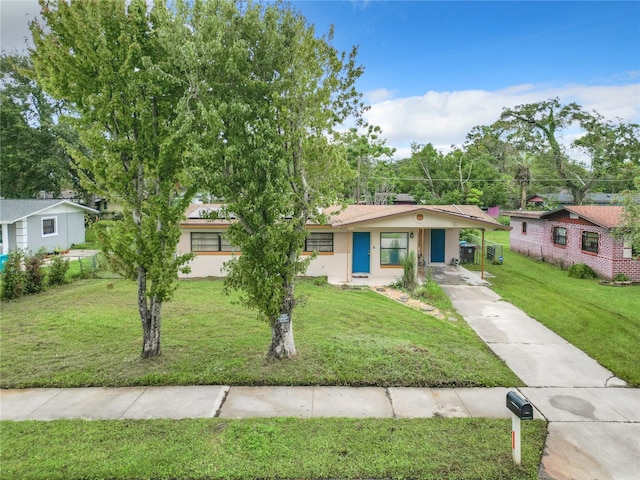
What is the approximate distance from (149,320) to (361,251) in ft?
32.5

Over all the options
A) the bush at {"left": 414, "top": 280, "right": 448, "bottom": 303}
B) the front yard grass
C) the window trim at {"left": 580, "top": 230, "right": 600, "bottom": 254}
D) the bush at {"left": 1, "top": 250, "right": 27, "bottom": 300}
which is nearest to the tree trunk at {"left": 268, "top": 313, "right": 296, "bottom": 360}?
the front yard grass

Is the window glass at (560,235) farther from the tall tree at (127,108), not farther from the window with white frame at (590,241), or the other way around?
the tall tree at (127,108)

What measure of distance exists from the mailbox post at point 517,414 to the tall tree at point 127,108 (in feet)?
17.6

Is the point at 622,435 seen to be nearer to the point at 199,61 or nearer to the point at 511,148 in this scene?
the point at 199,61

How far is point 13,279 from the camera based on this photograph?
1201 cm

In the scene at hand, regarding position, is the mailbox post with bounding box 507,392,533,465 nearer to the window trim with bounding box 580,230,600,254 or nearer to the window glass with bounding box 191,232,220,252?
the window glass with bounding box 191,232,220,252

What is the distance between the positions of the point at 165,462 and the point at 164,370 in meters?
2.67

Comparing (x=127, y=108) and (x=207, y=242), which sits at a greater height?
(x=127, y=108)

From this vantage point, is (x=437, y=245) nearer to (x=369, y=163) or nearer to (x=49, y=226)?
(x=369, y=163)

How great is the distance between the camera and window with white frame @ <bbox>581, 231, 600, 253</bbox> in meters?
16.7

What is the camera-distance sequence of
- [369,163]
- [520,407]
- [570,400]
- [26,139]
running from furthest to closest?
1. [369,163]
2. [26,139]
3. [570,400]
4. [520,407]

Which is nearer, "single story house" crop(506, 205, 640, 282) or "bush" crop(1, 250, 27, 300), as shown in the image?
"bush" crop(1, 250, 27, 300)

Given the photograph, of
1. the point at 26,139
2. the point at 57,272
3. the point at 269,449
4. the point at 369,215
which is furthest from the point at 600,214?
the point at 26,139

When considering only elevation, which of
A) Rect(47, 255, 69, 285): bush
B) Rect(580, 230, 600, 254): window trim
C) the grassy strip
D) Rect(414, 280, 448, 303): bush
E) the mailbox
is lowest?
the grassy strip
